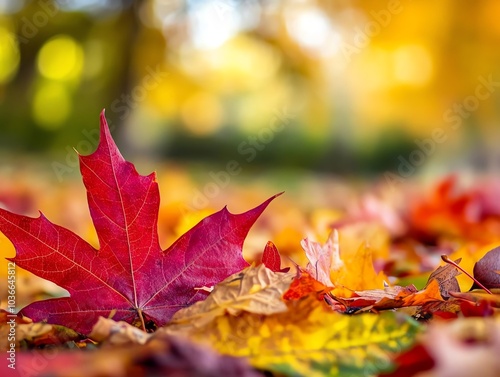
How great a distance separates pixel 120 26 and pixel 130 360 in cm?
653

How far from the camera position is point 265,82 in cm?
881

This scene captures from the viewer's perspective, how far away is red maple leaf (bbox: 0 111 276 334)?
1.88 feet

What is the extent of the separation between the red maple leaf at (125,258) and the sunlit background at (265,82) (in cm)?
486

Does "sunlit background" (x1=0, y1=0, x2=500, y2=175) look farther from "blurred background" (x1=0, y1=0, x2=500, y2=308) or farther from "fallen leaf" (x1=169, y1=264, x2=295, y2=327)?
"fallen leaf" (x1=169, y1=264, x2=295, y2=327)

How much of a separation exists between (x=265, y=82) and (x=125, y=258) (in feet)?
27.5

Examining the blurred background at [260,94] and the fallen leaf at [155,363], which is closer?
the fallen leaf at [155,363]

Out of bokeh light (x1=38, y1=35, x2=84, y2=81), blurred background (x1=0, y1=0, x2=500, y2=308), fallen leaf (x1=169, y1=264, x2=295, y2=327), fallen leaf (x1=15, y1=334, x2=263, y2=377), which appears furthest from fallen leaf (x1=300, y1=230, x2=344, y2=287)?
bokeh light (x1=38, y1=35, x2=84, y2=81)

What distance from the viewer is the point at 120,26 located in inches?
256

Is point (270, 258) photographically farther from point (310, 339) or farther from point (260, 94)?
point (260, 94)

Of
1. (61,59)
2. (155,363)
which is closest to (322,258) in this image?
(155,363)

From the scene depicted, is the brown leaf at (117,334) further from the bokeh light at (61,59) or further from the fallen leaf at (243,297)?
the bokeh light at (61,59)

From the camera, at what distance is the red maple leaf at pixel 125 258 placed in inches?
22.6

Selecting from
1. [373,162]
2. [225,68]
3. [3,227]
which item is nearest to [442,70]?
[373,162]

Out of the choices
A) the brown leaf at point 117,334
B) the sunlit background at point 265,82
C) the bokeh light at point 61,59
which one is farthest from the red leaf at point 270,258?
the bokeh light at point 61,59
